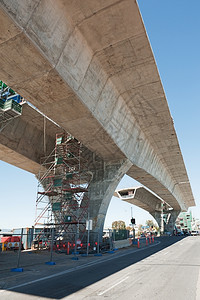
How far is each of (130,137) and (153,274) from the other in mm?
10526

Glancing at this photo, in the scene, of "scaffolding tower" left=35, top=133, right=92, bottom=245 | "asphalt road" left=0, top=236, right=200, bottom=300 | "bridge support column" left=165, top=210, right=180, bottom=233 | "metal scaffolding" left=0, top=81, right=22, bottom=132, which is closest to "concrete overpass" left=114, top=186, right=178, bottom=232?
"bridge support column" left=165, top=210, right=180, bottom=233

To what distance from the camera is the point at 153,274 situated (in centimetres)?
914

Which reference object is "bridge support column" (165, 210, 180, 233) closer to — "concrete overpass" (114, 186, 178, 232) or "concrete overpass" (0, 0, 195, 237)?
"concrete overpass" (114, 186, 178, 232)

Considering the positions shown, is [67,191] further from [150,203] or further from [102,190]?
[150,203]

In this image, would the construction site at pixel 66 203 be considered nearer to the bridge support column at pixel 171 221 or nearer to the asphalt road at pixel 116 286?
the asphalt road at pixel 116 286

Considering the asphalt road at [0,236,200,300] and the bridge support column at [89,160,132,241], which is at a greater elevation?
the bridge support column at [89,160,132,241]

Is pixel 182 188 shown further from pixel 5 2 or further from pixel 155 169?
pixel 5 2

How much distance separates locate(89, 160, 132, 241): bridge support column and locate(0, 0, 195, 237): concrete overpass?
14cm

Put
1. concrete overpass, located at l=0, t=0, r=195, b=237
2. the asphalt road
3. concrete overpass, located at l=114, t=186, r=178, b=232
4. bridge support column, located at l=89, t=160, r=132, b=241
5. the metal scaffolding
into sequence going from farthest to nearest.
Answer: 1. concrete overpass, located at l=114, t=186, r=178, b=232
2. bridge support column, located at l=89, t=160, r=132, b=241
3. the metal scaffolding
4. concrete overpass, located at l=0, t=0, r=195, b=237
5. the asphalt road

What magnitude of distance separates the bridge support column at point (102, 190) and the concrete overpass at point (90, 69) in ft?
0.46

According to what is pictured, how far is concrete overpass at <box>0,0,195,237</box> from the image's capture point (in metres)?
8.34

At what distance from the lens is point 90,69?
1122 cm

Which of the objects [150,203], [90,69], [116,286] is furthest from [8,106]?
[150,203]

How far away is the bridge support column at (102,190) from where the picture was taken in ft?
60.9
